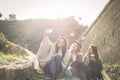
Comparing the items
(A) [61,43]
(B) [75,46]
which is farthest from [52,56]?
(B) [75,46]

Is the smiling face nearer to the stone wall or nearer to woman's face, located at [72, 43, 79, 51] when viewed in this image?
woman's face, located at [72, 43, 79, 51]

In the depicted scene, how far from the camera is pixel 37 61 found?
37.1ft

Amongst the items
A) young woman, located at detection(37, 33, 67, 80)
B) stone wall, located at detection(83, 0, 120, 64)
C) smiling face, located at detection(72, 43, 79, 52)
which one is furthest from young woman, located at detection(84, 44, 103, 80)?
stone wall, located at detection(83, 0, 120, 64)

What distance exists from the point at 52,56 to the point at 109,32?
249 inches

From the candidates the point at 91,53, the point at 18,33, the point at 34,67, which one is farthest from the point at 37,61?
the point at 18,33

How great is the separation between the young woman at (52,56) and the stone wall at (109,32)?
12.4ft

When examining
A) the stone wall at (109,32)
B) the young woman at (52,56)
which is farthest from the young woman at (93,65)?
the stone wall at (109,32)

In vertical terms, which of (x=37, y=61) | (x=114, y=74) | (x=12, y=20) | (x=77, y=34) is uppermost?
(x=12, y=20)

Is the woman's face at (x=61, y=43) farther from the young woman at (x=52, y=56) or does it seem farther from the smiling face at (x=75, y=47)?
the smiling face at (x=75, y=47)

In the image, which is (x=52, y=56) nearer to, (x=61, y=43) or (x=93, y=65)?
(x=61, y=43)

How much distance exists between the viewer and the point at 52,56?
34.4 feet

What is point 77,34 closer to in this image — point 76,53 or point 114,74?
point 114,74

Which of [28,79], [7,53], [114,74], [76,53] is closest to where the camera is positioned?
[28,79]

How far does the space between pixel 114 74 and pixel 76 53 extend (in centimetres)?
325
